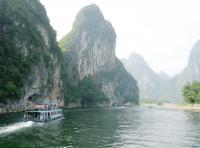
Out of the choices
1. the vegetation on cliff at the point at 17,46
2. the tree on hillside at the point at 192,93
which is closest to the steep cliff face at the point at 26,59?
the vegetation on cliff at the point at 17,46

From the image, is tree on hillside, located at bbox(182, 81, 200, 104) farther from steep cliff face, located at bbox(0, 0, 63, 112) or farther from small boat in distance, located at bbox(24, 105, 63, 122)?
small boat in distance, located at bbox(24, 105, 63, 122)

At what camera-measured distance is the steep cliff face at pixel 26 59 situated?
268 ft

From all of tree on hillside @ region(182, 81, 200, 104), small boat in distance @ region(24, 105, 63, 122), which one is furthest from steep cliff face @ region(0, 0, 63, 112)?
tree on hillside @ region(182, 81, 200, 104)

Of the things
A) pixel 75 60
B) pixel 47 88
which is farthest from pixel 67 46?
pixel 47 88

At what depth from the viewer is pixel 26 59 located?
309 ft

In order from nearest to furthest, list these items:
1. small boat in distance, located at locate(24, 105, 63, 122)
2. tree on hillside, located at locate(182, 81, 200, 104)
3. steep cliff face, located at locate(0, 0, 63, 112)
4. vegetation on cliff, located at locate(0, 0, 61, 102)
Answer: small boat in distance, located at locate(24, 105, 63, 122) → vegetation on cliff, located at locate(0, 0, 61, 102) → steep cliff face, located at locate(0, 0, 63, 112) → tree on hillside, located at locate(182, 81, 200, 104)

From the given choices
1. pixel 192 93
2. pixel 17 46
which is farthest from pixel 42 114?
pixel 192 93

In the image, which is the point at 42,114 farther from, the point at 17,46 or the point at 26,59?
the point at 26,59

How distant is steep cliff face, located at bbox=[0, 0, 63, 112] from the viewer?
268 feet

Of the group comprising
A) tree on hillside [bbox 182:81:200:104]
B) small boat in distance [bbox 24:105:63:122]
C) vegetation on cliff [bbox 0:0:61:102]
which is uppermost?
vegetation on cliff [bbox 0:0:61:102]

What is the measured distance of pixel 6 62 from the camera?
270 ft

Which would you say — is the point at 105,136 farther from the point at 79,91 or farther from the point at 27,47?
the point at 79,91

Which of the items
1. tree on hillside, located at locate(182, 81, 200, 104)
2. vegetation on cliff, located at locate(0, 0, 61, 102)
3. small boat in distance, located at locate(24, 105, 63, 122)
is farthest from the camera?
tree on hillside, located at locate(182, 81, 200, 104)

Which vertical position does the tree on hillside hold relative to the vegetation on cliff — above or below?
below
